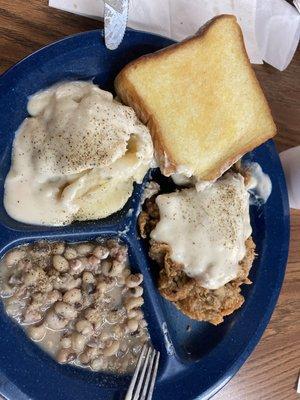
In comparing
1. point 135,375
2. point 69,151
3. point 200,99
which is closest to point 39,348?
point 135,375

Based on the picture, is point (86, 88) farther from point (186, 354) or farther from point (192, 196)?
point (186, 354)

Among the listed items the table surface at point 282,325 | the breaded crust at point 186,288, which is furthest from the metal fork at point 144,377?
the table surface at point 282,325

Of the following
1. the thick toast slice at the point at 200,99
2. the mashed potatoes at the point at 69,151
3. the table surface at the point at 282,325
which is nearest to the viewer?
the mashed potatoes at the point at 69,151

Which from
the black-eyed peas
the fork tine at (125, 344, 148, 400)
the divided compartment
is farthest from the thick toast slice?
the fork tine at (125, 344, 148, 400)

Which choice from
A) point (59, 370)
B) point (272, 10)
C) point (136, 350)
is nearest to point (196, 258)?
point (136, 350)

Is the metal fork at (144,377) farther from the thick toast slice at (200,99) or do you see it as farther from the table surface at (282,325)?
the thick toast slice at (200,99)

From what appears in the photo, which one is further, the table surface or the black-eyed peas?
the table surface

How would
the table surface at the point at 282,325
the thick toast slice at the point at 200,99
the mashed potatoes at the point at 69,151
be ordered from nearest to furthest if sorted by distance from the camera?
1. the mashed potatoes at the point at 69,151
2. the thick toast slice at the point at 200,99
3. the table surface at the point at 282,325

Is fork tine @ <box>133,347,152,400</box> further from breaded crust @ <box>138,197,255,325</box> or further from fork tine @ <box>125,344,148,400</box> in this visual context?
breaded crust @ <box>138,197,255,325</box>
